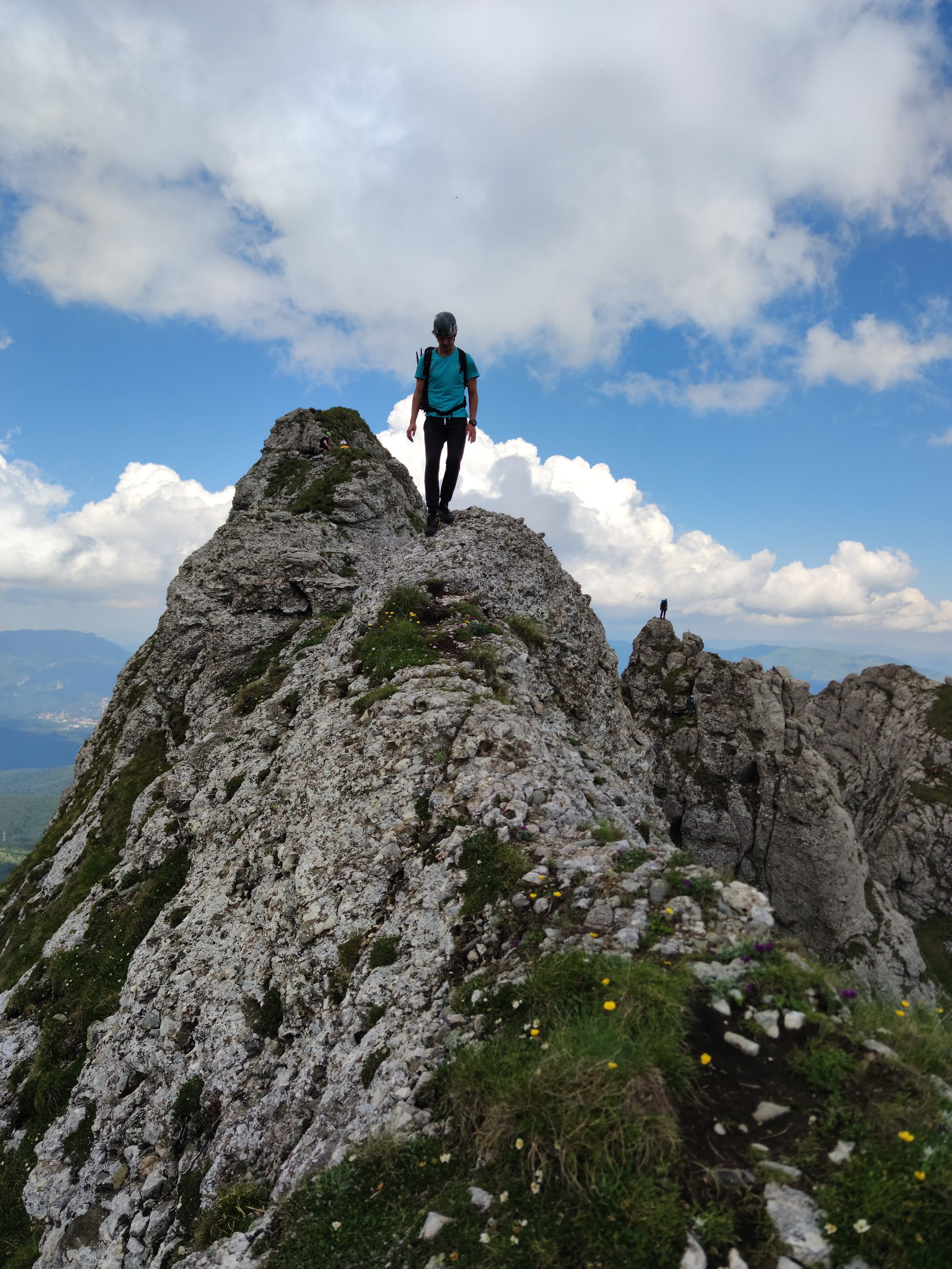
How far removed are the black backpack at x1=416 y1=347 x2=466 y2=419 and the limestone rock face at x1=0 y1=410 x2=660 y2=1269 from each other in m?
7.10

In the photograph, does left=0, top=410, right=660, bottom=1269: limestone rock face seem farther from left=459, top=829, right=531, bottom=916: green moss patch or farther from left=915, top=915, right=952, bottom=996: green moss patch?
left=915, top=915, right=952, bottom=996: green moss patch

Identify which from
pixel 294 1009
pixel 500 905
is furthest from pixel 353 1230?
pixel 294 1009

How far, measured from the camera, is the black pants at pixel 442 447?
65.7 ft

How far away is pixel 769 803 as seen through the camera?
64.7 m

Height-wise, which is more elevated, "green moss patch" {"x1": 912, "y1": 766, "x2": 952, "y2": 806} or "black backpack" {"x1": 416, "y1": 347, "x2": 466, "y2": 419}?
"black backpack" {"x1": 416, "y1": 347, "x2": 466, "y2": 419}

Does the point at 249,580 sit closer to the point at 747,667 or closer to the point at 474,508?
the point at 474,508

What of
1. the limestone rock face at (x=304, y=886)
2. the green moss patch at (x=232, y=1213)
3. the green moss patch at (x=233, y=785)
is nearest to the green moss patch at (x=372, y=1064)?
the limestone rock face at (x=304, y=886)

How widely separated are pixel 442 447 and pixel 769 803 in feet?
197

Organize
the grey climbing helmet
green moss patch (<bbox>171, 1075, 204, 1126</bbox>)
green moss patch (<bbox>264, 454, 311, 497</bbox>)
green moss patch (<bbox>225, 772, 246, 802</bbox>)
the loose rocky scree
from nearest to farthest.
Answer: the loose rocky scree < green moss patch (<bbox>171, 1075, 204, 1126</bbox>) < the grey climbing helmet < green moss patch (<bbox>225, 772, 246, 802</bbox>) < green moss patch (<bbox>264, 454, 311, 497</bbox>)

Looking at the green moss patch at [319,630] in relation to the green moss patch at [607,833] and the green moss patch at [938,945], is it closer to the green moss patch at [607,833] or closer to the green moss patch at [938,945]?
the green moss patch at [607,833]

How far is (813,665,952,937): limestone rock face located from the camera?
80.5 meters

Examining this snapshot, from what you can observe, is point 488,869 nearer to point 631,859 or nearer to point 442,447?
point 631,859

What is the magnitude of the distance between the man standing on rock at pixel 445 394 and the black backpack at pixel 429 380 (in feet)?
0.05

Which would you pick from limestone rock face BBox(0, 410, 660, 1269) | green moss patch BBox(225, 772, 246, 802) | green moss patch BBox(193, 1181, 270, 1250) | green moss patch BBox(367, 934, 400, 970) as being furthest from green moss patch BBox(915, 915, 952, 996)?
green moss patch BBox(193, 1181, 270, 1250)
